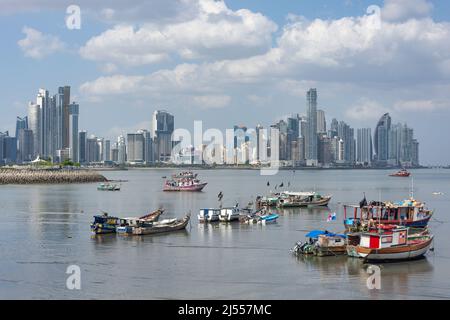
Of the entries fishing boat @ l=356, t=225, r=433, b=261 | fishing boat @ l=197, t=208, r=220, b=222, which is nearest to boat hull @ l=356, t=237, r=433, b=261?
fishing boat @ l=356, t=225, r=433, b=261

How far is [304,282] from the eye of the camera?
25.1 m

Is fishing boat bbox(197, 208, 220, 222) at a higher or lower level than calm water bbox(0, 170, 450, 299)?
higher

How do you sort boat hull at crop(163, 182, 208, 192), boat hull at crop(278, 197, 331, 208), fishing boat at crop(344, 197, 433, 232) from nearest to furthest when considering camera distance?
fishing boat at crop(344, 197, 433, 232), boat hull at crop(278, 197, 331, 208), boat hull at crop(163, 182, 208, 192)

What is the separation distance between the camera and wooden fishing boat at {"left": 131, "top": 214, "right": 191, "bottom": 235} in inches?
1507

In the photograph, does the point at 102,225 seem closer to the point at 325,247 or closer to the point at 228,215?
the point at 228,215

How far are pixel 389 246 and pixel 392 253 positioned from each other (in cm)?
35

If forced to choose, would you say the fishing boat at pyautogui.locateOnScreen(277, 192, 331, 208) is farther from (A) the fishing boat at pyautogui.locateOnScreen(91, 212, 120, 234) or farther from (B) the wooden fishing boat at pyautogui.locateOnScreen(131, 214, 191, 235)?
(A) the fishing boat at pyautogui.locateOnScreen(91, 212, 120, 234)

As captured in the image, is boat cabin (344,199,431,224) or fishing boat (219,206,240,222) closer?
boat cabin (344,199,431,224)

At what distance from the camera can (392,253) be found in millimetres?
29016

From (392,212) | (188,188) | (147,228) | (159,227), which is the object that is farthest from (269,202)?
(188,188)
